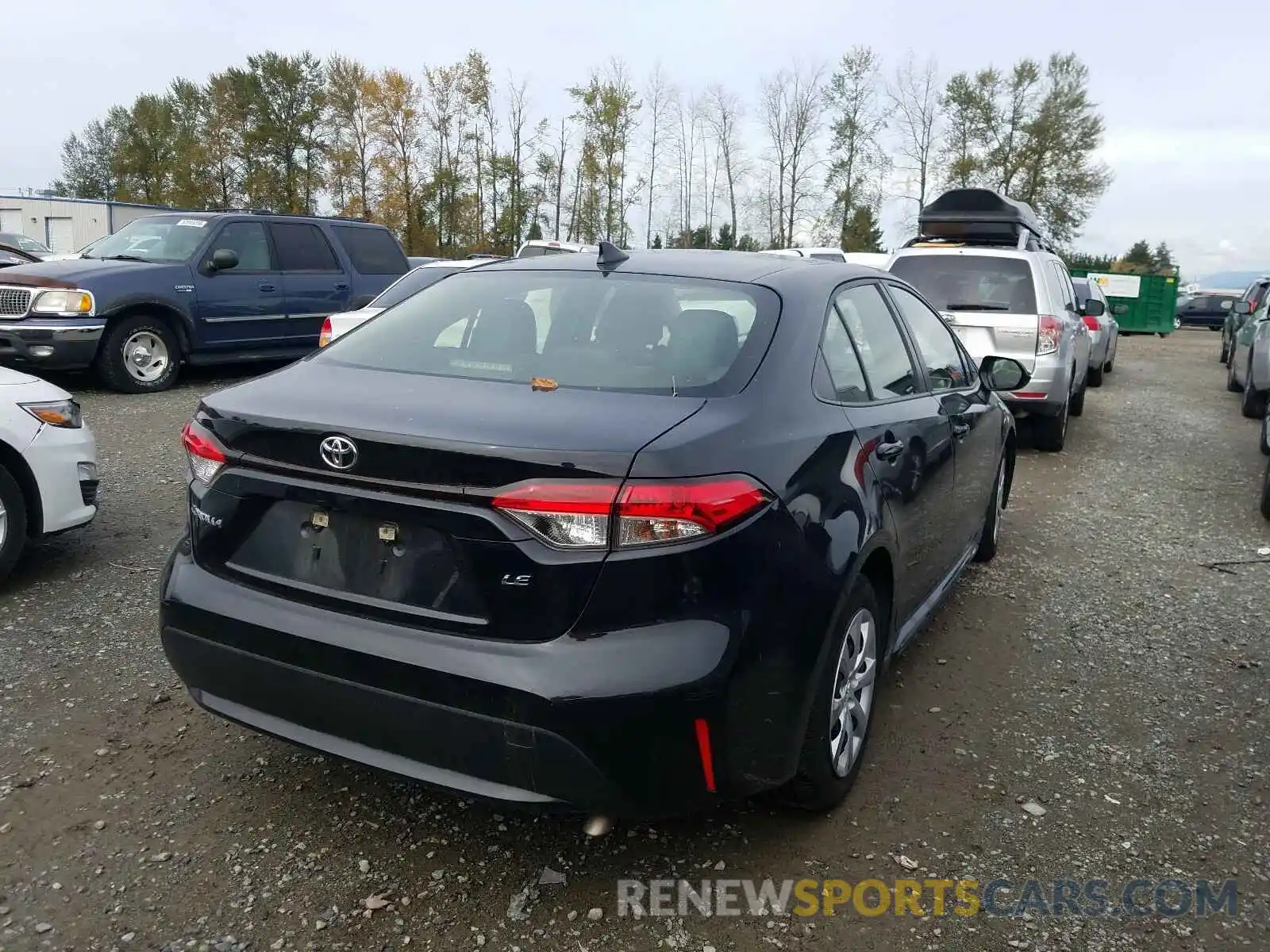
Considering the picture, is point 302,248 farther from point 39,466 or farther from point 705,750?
point 705,750

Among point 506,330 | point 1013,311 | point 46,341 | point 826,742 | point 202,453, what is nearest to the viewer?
point 202,453

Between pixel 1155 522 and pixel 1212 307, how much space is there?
34748 millimetres

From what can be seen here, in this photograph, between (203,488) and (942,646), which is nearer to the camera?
(203,488)

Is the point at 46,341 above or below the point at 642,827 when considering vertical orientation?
above

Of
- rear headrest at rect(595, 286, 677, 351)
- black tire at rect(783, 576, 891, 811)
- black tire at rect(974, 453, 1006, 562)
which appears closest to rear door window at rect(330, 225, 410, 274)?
black tire at rect(974, 453, 1006, 562)

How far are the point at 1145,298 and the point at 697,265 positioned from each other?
31032 millimetres

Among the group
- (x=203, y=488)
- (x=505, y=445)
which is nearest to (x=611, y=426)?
(x=505, y=445)

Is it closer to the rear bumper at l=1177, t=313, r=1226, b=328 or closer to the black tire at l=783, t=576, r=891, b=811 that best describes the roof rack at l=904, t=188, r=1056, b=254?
the black tire at l=783, t=576, r=891, b=811

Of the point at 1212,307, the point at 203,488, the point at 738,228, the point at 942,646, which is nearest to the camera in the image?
the point at 203,488

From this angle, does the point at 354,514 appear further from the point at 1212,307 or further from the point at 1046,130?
the point at 1046,130

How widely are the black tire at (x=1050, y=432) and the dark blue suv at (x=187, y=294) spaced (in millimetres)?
7397

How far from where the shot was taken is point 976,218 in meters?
12.7

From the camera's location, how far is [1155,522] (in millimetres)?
6828

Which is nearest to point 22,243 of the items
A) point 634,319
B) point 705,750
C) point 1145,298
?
point 634,319
